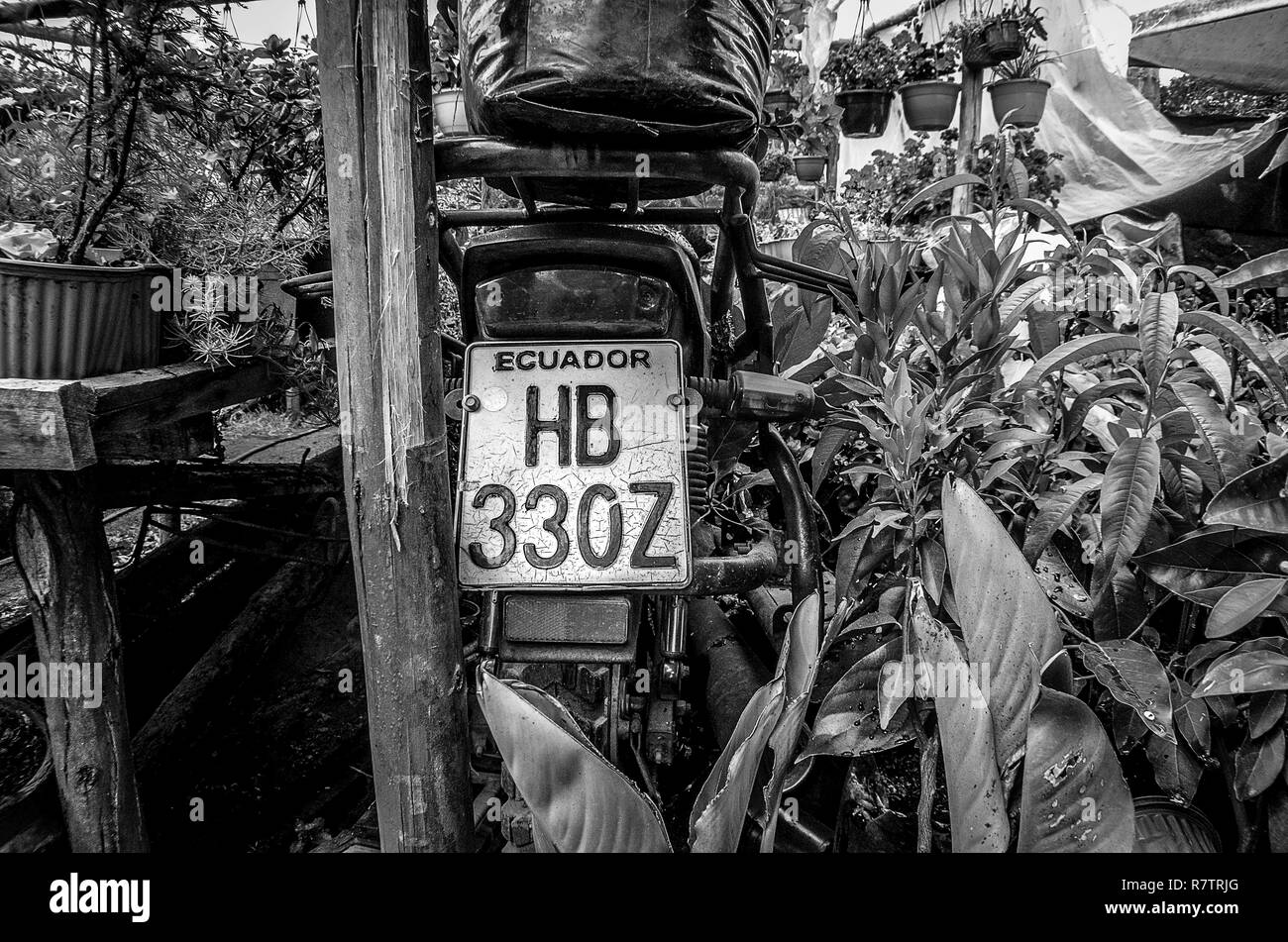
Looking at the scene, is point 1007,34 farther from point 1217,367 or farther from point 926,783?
point 926,783

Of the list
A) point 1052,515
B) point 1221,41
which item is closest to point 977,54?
point 1221,41

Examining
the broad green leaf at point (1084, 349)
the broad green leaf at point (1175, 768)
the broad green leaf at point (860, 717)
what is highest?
the broad green leaf at point (1084, 349)

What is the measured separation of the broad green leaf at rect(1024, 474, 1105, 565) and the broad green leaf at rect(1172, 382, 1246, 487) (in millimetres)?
202

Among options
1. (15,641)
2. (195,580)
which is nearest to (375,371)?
(15,641)

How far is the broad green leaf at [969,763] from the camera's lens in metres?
1.29

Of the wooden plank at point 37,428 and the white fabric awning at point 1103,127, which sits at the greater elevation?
the white fabric awning at point 1103,127

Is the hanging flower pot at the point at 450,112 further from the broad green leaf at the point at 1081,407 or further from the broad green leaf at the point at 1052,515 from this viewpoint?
the broad green leaf at the point at 1052,515

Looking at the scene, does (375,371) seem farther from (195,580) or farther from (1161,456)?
(195,580)

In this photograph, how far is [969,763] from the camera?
1298mm

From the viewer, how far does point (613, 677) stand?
1.58 meters

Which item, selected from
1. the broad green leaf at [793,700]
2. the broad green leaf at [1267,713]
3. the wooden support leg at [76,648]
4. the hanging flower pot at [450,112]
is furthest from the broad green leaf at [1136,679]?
the hanging flower pot at [450,112]

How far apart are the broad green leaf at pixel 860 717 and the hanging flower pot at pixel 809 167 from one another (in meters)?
3.96

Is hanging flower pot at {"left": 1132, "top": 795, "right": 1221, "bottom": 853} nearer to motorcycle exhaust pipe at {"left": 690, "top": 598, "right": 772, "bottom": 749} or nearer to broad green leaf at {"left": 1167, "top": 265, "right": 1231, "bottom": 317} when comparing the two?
motorcycle exhaust pipe at {"left": 690, "top": 598, "right": 772, "bottom": 749}

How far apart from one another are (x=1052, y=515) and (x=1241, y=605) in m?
0.32
